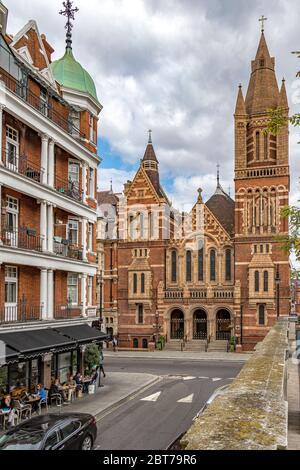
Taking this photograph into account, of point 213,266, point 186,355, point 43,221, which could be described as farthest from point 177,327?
point 43,221

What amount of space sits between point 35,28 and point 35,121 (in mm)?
5223

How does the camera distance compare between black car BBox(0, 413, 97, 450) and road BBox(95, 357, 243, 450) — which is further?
road BBox(95, 357, 243, 450)

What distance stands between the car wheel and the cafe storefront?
4103mm

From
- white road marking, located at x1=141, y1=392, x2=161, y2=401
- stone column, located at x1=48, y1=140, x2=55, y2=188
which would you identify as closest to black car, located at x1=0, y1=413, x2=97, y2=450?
white road marking, located at x1=141, y1=392, x2=161, y2=401

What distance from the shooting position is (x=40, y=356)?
64.8 feet

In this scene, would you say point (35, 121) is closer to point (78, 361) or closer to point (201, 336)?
point (78, 361)

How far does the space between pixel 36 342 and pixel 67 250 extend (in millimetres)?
5986

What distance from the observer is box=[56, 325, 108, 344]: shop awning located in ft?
69.4

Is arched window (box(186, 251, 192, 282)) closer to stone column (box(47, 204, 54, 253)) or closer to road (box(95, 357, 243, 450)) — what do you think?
road (box(95, 357, 243, 450))

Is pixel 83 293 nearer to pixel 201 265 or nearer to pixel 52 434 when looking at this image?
pixel 52 434

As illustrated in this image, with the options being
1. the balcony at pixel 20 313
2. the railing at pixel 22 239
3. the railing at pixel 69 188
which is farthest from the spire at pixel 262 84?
the balcony at pixel 20 313

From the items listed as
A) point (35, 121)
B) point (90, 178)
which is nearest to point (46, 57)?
point (35, 121)

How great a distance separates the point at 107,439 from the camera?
14969 mm

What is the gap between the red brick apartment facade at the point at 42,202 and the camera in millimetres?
18016
